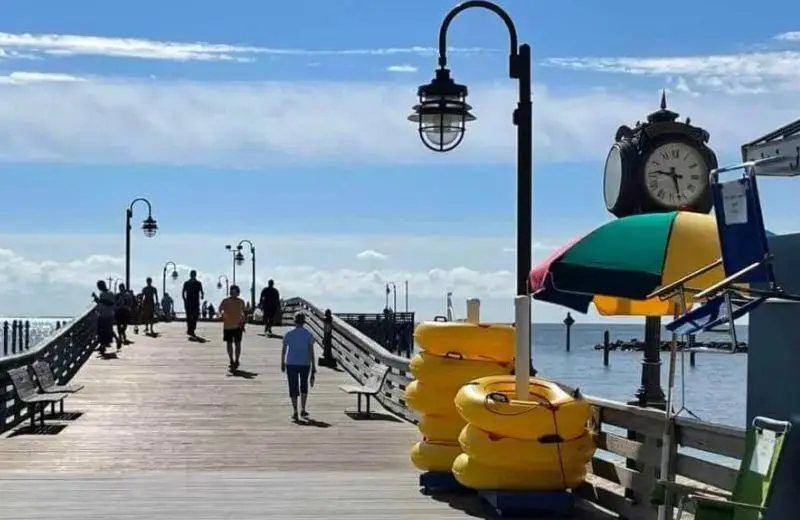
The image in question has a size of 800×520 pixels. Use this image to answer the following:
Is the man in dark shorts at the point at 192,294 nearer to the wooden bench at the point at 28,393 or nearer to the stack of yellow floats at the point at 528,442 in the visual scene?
the wooden bench at the point at 28,393

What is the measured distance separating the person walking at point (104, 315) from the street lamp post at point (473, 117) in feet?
54.9

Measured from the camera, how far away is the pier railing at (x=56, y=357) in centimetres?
1506

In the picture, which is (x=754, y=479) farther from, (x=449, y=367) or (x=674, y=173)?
(x=674, y=173)

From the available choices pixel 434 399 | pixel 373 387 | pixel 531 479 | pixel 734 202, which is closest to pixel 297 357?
pixel 373 387

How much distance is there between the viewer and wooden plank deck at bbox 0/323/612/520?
927 centimetres

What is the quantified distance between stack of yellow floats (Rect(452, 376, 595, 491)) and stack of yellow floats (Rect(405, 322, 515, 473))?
3.93 ft

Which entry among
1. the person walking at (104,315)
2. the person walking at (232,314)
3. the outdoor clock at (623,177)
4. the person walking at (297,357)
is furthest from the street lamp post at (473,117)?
the person walking at (104,315)

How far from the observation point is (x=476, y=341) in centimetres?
1012

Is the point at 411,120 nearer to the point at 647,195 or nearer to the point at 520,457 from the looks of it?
the point at 647,195

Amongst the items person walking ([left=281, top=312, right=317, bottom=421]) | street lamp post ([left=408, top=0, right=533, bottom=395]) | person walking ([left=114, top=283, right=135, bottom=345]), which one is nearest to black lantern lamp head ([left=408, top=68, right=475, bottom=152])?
street lamp post ([left=408, top=0, right=533, bottom=395])

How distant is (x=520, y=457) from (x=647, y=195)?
3.33 metres

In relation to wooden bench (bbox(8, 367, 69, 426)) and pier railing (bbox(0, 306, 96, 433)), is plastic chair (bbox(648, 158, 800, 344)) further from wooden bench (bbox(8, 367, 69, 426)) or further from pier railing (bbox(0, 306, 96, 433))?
pier railing (bbox(0, 306, 96, 433))

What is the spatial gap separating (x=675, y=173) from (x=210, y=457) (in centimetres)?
551

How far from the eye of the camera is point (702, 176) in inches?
428
